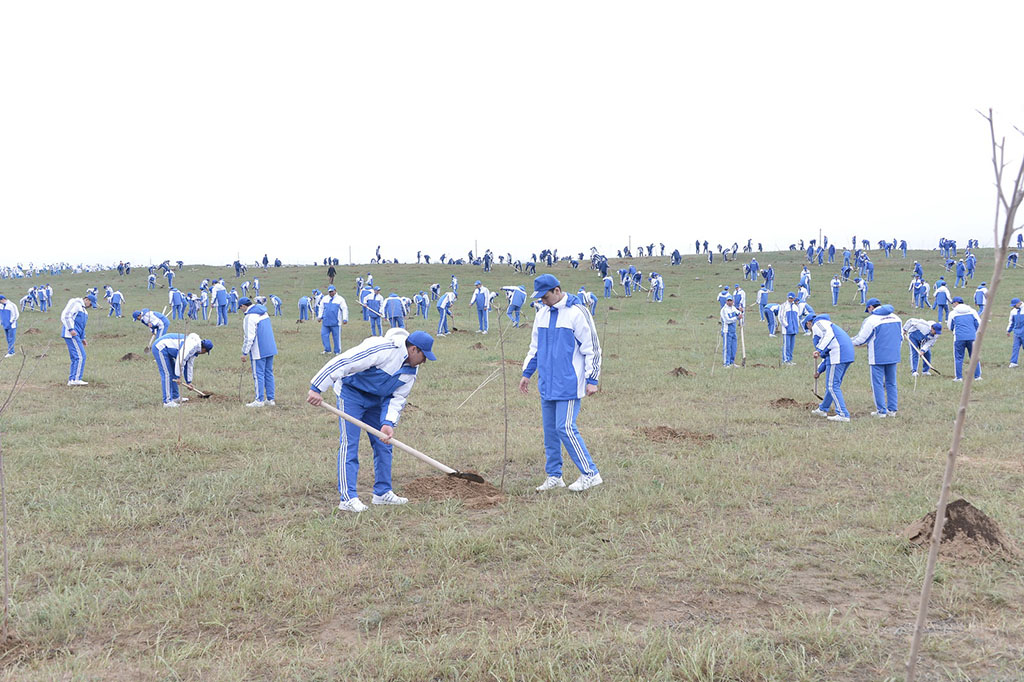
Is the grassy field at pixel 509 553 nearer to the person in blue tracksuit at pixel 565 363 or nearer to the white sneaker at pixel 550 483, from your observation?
the white sneaker at pixel 550 483

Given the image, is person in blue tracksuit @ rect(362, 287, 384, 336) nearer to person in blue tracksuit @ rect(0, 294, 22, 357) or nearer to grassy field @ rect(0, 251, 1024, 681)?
person in blue tracksuit @ rect(0, 294, 22, 357)

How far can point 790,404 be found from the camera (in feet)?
37.3

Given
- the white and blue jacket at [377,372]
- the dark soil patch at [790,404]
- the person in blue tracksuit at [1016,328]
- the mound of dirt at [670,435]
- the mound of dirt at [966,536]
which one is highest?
the white and blue jacket at [377,372]

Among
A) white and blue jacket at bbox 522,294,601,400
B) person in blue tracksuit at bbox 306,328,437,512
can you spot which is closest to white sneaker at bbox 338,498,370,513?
person in blue tracksuit at bbox 306,328,437,512

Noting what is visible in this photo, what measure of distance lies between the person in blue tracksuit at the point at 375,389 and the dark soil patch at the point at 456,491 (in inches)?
10.1

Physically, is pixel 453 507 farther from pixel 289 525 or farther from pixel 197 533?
pixel 197 533

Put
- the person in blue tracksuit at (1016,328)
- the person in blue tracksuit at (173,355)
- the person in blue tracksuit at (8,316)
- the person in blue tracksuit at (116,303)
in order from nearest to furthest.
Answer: the person in blue tracksuit at (173,355)
the person in blue tracksuit at (1016,328)
the person in blue tracksuit at (8,316)
the person in blue tracksuit at (116,303)

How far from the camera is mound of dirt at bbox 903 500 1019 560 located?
190 inches

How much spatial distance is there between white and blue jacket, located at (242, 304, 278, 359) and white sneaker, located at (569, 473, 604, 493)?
643 cm

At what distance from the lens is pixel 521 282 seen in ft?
179

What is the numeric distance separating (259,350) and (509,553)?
7.63 metres

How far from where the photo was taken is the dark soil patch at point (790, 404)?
1119 cm

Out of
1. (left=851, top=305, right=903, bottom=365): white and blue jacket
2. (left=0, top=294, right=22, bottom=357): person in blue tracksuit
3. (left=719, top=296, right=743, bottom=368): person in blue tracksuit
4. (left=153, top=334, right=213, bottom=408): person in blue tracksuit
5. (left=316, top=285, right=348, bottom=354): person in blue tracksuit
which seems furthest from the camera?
(left=316, top=285, right=348, bottom=354): person in blue tracksuit

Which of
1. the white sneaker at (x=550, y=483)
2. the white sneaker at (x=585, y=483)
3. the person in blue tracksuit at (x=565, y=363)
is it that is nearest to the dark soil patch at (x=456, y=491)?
the white sneaker at (x=550, y=483)
